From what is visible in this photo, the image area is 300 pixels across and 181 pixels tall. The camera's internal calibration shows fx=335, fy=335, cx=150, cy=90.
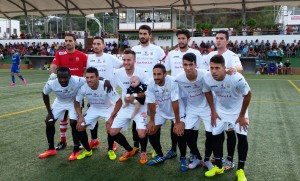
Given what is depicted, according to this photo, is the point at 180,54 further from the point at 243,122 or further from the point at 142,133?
the point at 243,122

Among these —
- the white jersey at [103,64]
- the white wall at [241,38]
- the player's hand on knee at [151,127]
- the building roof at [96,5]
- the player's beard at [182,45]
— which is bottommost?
the player's hand on knee at [151,127]

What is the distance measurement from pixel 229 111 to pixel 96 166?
85.4 inches

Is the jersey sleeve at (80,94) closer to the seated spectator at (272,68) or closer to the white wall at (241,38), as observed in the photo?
the seated spectator at (272,68)

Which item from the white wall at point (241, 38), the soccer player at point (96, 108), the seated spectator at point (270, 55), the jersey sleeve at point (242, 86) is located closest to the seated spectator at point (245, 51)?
the seated spectator at point (270, 55)

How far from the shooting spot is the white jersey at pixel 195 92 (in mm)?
4871

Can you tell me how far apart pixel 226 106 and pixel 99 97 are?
2.08 metres

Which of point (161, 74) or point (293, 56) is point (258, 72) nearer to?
point (293, 56)

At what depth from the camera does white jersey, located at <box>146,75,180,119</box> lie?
4984 mm

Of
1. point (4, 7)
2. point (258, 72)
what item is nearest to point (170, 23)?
point (258, 72)

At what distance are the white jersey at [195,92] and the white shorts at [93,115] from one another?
4.51 feet

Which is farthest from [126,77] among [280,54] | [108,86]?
[280,54]

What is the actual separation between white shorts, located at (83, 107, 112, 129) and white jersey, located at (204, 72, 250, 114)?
1.84 meters

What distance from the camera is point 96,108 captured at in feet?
18.8

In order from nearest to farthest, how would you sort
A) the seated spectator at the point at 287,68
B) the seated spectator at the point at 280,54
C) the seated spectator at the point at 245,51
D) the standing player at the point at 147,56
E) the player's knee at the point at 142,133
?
the player's knee at the point at 142,133 < the standing player at the point at 147,56 < the seated spectator at the point at 287,68 < the seated spectator at the point at 280,54 < the seated spectator at the point at 245,51
